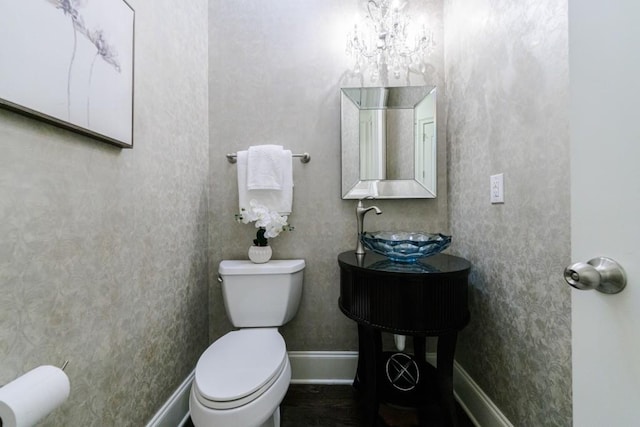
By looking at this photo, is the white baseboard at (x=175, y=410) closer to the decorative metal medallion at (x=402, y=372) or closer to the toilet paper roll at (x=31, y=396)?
the toilet paper roll at (x=31, y=396)

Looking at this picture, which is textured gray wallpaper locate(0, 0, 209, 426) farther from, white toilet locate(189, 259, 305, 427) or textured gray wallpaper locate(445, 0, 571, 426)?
textured gray wallpaper locate(445, 0, 571, 426)

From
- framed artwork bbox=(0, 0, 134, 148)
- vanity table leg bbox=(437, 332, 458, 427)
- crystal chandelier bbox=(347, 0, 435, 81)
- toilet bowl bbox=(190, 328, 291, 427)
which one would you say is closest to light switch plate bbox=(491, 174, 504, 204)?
vanity table leg bbox=(437, 332, 458, 427)

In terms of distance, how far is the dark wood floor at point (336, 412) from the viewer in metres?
1.19

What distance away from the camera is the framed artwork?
1.89 ft

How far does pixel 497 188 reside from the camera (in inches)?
41.4

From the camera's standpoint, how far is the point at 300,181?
1537mm

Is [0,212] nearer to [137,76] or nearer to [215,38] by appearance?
[137,76]

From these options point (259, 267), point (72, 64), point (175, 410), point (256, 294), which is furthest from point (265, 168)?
point (175, 410)

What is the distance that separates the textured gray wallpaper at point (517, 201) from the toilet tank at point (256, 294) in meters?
0.95

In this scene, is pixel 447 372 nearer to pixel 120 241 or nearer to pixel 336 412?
pixel 336 412

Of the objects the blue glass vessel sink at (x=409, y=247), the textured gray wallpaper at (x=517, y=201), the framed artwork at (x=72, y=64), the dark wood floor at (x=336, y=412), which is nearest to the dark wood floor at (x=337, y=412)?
the dark wood floor at (x=336, y=412)

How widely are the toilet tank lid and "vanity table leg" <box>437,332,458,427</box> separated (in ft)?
2.42

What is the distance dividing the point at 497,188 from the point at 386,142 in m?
0.64

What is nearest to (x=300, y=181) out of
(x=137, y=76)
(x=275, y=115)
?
(x=275, y=115)
